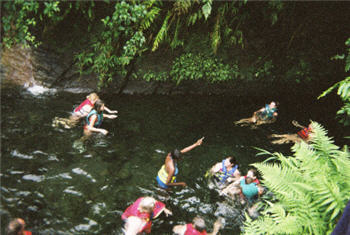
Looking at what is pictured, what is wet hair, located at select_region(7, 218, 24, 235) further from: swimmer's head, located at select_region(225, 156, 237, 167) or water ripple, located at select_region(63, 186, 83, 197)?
swimmer's head, located at select_region(225, 156, 237, 167)

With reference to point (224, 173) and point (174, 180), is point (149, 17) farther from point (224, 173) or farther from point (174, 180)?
point (224, 173)

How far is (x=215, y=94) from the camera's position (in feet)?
37.5

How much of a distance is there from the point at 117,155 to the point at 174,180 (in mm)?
2009

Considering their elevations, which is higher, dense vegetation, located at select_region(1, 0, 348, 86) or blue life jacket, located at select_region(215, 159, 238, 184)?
dense vegetation, located at select_region(1, 0, 348, 86)

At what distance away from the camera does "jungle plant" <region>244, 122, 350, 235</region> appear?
2650 millimetres

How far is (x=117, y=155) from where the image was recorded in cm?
730

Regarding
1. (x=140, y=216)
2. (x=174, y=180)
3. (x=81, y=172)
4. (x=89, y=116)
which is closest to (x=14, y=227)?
(x=140, y=216)

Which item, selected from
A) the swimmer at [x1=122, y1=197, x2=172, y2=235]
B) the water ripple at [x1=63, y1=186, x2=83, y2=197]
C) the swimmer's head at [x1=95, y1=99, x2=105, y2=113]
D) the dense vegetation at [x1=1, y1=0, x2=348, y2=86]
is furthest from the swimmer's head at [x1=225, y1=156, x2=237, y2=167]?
the dense vegetation at [x1=1, y1=0, x2=348, y2=86]

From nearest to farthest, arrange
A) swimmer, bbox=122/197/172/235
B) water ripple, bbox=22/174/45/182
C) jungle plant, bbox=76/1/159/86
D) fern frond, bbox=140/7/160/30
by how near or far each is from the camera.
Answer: swimmer, bbox=122/197/172/235 → water ripple, bbox=22/174/45/182 → jungle plant, bbox=76/1/159/86 → fern frond, bbox=140/7/160/30

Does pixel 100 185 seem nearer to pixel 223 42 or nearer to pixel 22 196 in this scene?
pixel 22 196

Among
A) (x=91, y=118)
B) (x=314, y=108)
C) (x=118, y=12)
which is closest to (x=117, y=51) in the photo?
(x=118, y=12)

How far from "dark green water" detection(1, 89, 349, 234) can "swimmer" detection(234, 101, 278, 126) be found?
1.07 feet

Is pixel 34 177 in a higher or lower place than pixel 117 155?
lower

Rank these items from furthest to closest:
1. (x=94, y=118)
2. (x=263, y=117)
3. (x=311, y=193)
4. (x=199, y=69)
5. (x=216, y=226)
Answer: (x=199, y=69), (x=263, y=117), (x=94, y=118), (x=216, y=226), (x=311, y=193)
